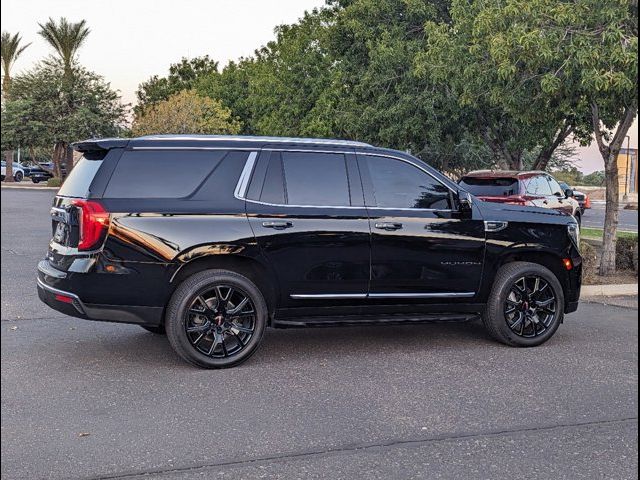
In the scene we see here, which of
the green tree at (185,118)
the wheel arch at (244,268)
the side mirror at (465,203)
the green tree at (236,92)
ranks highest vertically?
the green tree at (236,92)

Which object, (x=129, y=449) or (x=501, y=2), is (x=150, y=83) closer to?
(x=501, y=2)

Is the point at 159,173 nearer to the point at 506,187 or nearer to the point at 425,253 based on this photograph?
the point at 425,253

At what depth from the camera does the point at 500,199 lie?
1516cm

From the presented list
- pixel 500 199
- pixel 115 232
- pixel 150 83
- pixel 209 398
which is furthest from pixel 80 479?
pixel 150 83

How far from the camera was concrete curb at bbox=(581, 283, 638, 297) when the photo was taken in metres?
10.8

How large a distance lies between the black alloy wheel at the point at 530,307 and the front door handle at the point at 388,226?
4.38 feet

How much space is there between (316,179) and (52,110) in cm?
4960

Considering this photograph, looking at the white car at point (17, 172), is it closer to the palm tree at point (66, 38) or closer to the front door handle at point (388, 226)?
the palm tree at point (66, 38)

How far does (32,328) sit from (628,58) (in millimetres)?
8141

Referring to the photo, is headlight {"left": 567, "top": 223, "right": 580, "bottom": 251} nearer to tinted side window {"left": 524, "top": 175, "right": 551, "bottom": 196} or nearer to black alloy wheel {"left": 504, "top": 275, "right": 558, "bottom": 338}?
black alloy wheel {"left": 504, "top": 275, "right": 558, "bottom": 338}

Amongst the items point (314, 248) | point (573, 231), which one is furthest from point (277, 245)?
point (573, 231)

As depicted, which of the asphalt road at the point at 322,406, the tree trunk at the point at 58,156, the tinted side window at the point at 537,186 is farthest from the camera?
the tree trunk at the point at 58,156

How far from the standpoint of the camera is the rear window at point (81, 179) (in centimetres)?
611

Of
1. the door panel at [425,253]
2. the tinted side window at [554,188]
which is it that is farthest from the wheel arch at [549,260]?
the tinted side window at [554,188]
